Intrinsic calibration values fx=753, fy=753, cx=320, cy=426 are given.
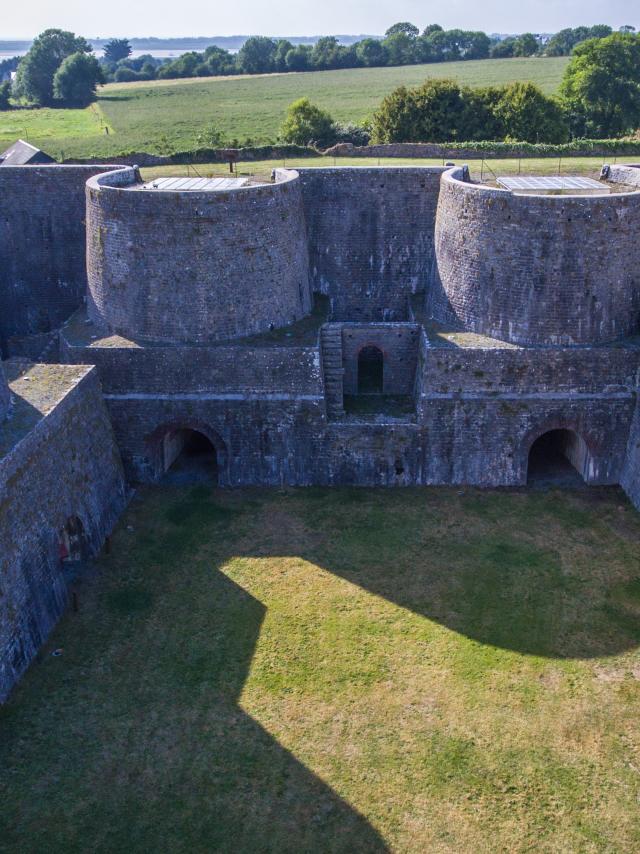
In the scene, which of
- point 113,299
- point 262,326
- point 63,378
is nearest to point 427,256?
point 262,326

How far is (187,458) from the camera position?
2456 centimetres

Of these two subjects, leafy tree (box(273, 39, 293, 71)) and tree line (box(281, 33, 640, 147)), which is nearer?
tree line (box(281, 33, 640, 147))

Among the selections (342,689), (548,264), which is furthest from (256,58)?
(342,689)

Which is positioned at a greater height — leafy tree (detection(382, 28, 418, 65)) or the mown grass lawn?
leafy tree (detection(382, 28, 418, 65))

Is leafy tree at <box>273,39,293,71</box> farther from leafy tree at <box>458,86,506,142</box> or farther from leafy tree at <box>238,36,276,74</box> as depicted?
leafy tree at <box>458,86,506,142</box>

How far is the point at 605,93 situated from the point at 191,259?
41.6m

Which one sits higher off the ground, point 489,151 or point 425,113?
point 425,113

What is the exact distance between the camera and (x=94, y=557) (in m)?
19.7

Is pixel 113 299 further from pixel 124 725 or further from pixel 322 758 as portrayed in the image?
pixel 322 758

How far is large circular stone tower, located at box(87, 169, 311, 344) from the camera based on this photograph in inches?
859

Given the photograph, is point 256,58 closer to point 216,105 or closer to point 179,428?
point 216,105

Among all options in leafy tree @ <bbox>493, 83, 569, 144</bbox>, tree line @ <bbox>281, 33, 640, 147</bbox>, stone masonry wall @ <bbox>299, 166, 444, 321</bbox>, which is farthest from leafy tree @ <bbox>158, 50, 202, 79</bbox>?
stone masonry wall @ <bbox>299, 166, 444, 321</bbox>

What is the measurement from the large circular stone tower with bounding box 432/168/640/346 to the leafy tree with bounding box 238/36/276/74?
393 ft

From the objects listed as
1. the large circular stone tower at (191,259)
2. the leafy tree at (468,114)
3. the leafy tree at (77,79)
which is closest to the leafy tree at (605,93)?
the leafy tree at (468,114)
